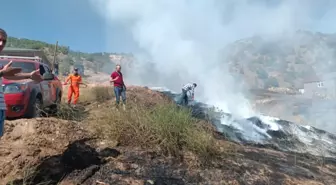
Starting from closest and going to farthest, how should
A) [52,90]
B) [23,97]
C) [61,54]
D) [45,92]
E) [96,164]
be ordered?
[96,164] → [23,97] → [45,92] → [52,90] → [61,54]

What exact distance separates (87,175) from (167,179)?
1085mm

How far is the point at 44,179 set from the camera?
161 inches

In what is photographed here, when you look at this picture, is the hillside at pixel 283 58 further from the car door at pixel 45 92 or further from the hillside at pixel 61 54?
the car door at pixel 45 92

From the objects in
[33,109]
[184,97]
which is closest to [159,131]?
[33,109]

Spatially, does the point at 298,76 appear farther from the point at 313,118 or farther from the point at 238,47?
the point at 313,118

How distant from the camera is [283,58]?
474 feet

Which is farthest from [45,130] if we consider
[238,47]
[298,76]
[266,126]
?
[238,47]

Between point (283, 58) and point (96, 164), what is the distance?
490 feet

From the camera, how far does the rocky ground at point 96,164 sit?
13.7 ft

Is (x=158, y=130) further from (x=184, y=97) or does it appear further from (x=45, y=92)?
(x=184, y=97)

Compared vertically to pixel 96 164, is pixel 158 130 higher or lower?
higher

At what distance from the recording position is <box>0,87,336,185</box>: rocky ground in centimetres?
419

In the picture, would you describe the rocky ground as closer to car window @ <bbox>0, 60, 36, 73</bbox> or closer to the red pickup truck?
the red pickup truck

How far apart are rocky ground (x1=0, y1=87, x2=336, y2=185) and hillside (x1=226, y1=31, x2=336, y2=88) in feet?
293
